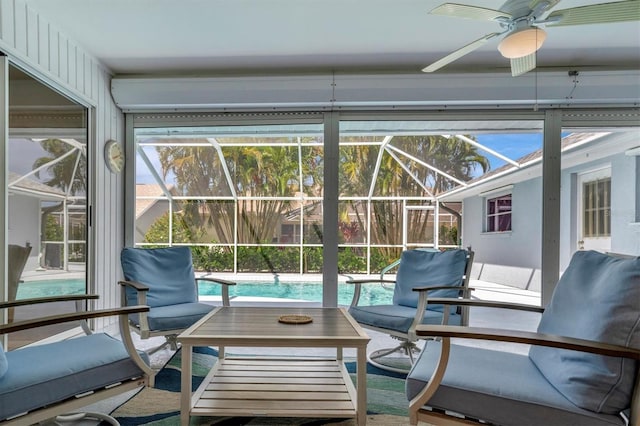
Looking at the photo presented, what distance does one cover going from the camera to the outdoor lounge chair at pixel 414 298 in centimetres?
231

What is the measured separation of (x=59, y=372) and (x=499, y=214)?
5092mm

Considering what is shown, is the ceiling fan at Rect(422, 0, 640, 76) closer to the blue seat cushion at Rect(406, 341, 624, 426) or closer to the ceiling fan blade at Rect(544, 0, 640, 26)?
the ceiling fan blade at Rect(544, 0, 640, 26)

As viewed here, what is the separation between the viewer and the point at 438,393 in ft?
4.24

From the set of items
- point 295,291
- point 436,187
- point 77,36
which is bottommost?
point 295,291

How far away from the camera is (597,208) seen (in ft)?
13.1

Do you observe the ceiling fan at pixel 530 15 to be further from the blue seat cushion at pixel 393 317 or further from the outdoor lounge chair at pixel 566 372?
the blue seat cushion at pixel 393 317

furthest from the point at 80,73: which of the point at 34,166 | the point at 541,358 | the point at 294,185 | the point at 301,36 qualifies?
the point at 541,358

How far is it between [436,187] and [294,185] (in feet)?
5.78

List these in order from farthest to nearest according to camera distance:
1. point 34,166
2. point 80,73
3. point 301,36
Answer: point 80,73
point 301,36
point 34,166

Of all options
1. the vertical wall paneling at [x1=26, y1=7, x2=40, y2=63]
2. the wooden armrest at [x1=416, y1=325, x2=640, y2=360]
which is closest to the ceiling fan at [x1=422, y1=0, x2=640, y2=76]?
the wooden armrest at [x1=416, y1=325, x2=640, y2=360]

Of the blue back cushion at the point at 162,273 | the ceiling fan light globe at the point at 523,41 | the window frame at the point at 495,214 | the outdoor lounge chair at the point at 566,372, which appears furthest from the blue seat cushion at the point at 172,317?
the window frame at the point at 495,214

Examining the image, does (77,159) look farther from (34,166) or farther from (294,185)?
(294,185)

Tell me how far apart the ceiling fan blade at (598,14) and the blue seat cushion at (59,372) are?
2.70 meters

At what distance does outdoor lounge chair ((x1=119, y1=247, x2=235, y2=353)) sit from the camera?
2324mm
